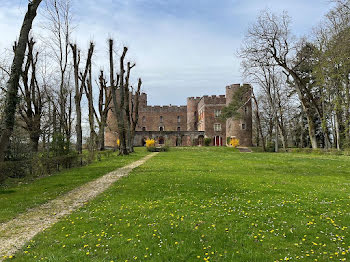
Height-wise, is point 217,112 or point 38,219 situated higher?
point 217,112

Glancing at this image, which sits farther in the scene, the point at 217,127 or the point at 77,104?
the point at 217,127

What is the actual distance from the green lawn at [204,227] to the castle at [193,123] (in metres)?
25.5

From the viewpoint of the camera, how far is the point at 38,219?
6.18 m

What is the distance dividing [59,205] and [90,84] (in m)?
21.0

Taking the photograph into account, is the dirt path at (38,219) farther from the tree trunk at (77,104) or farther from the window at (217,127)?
the window at (217,127)

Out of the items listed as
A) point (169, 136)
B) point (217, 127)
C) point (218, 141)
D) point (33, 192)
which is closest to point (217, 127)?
point (217, 127)

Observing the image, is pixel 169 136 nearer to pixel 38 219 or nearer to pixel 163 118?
pixel 163 118

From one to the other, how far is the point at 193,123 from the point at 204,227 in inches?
1990

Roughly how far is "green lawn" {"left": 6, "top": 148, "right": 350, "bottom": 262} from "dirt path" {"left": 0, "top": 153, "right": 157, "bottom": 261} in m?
0.31

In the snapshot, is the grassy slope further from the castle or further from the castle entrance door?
the castle entrance door

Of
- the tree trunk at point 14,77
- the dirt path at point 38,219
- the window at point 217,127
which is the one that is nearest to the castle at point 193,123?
the window at point 217,127

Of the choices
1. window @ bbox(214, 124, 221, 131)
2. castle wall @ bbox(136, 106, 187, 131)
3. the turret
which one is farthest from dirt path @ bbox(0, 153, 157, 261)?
castle wall @ bbox(136, 106, 187, 131)

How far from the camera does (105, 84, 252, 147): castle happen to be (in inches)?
1681

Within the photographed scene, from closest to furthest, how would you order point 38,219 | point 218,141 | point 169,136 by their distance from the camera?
point 38,219
point 169,136
point 218,141
